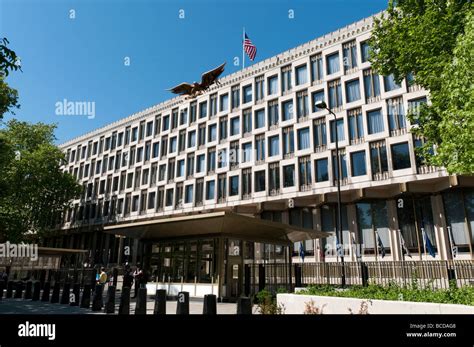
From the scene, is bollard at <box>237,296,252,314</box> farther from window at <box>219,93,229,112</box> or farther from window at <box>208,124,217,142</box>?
window at <box>219,93,229,112</box>

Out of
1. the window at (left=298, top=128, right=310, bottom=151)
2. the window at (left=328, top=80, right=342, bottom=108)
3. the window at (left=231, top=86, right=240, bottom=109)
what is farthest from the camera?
the window at (left=231, top=86, right=240, bottom=109)

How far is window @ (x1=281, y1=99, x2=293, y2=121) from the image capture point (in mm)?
36531

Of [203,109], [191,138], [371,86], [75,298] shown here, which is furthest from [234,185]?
[75,298]

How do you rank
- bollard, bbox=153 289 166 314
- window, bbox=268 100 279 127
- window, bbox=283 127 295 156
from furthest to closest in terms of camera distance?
window, bbox=268 100 279 127, window, bbox=283 127 295 156, bollard, bbox=153 289 166 314

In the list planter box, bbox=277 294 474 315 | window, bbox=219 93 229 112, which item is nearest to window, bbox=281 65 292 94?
window, bbox=219 93 229 112

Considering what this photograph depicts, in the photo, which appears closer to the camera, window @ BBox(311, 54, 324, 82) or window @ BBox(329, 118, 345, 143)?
window @ BBox(329, 118, 345, 143)

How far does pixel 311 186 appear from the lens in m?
32.6

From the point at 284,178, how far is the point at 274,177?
1.24m

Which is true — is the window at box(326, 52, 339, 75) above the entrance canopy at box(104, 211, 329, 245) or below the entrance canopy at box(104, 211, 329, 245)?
above

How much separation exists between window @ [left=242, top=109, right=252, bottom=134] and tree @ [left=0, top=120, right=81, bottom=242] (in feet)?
84.6

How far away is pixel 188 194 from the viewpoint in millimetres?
42312

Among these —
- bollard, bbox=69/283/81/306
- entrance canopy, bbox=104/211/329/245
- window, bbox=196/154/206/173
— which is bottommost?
bollard, bbox=69/283/81/306
